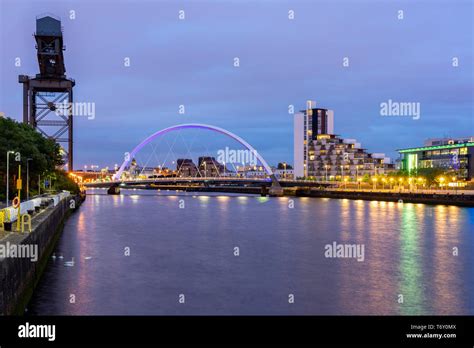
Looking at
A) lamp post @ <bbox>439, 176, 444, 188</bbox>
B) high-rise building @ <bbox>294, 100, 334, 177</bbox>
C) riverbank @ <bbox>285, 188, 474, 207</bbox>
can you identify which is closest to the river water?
riverbank @ <bbox>285, 188, 474, 207</bbox>

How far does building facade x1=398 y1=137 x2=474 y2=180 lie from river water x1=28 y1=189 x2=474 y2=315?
73754 mm

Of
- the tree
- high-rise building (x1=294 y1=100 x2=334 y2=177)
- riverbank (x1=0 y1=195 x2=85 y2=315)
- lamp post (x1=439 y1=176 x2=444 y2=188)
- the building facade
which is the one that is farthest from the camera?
high-rise building (x1=294 y1=100 x2=334 y2=177)

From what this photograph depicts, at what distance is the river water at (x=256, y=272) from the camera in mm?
18625

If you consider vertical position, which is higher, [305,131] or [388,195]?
[305,131]

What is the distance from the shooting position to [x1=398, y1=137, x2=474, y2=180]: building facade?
4400 inches

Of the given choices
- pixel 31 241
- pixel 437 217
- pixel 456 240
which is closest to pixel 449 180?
pixel 437 217

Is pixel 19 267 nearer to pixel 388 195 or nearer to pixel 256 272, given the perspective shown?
pixel 256 272

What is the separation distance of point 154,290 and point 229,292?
2.86 m

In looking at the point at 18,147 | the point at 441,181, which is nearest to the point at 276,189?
the point at 441,181

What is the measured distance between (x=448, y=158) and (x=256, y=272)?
106 meters

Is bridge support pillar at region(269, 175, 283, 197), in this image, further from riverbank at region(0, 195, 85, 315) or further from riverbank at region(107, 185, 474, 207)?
riverbank at region(0, 195, 85, 315)

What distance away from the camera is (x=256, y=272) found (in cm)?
2441

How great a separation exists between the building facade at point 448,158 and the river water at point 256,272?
7375cm
